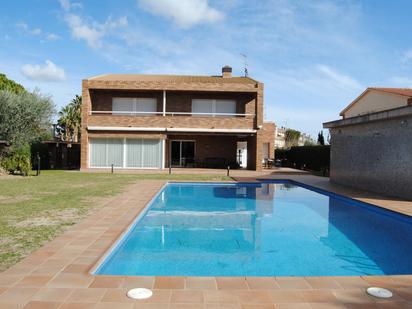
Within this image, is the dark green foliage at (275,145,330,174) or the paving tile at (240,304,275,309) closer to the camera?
the paving tile at (240,304,275,309)

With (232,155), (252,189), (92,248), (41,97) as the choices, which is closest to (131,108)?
(41,97)

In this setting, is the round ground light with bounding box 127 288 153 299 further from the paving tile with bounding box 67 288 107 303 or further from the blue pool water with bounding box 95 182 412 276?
the blue pool water with bounding box 95 182 412 276

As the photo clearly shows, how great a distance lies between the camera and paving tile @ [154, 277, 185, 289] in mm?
4305

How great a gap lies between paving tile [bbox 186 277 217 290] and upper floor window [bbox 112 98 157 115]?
75.4 ft

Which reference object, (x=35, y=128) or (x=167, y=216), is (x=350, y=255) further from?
(x=35, y=128)

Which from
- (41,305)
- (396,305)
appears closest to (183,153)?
(41,305)

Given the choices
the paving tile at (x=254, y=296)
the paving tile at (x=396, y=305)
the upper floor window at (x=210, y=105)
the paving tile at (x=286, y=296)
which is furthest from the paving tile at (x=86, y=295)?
the upper floor window at (x=210, y=105)

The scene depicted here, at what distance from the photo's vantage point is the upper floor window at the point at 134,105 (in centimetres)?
2666

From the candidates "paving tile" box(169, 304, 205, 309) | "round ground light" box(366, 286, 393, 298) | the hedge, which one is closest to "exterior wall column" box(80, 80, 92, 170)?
the hedge

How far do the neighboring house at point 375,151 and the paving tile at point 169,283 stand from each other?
1016cm

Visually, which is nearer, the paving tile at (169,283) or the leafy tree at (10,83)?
the paving tile at (169,283)

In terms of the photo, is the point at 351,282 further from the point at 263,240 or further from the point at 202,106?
the point at 202,106

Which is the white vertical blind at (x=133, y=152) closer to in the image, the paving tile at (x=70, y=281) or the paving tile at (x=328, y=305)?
the paving tile at (x=70, y=281)

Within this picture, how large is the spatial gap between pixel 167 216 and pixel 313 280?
647cm
